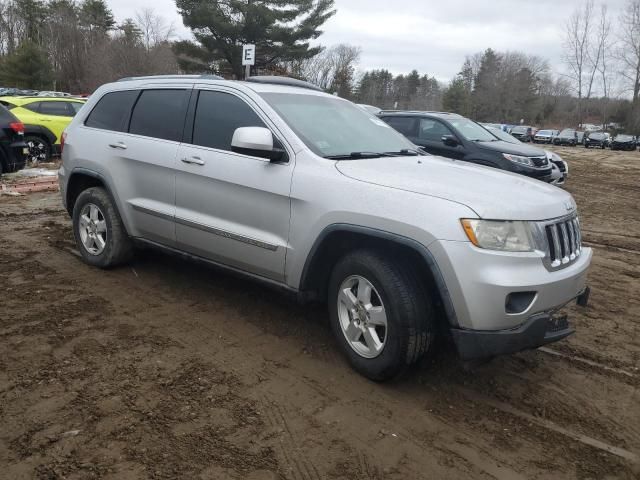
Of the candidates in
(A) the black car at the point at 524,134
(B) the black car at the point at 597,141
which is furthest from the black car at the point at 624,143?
(A) the black car at the point at 524,134

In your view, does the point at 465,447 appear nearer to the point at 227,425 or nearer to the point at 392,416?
the point at 392,416

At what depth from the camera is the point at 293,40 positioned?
3694cm

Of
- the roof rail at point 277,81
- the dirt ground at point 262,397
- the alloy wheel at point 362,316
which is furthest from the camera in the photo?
the roof rail at point 277,81

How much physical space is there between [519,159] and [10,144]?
9457 millimetres

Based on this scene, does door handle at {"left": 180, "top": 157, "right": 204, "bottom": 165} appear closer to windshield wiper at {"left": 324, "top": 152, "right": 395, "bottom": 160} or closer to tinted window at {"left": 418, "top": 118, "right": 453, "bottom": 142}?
windshield wiper at {"left": 324, "top": 152, "right": 395, "bottom": 160}

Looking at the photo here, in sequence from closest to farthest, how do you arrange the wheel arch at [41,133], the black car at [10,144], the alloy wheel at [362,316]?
the alloy wheel at [362,316]
the black car at [10,144]
the wheel arch at [41,133]

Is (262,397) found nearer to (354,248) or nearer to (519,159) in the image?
(354,248)

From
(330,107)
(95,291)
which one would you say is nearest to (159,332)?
(95,291)

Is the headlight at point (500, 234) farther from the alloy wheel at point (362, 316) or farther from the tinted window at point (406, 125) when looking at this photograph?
the tinted window at point (406, 125)

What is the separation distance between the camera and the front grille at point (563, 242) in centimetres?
316

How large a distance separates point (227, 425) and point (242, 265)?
4.58 ft

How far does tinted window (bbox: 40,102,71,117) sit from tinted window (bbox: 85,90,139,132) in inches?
357

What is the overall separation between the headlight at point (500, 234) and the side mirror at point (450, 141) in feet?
23.4

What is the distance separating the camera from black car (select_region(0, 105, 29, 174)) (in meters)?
9.80
